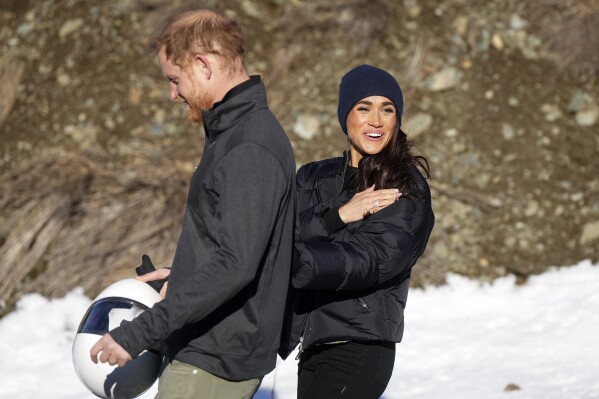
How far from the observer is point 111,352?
2.49m

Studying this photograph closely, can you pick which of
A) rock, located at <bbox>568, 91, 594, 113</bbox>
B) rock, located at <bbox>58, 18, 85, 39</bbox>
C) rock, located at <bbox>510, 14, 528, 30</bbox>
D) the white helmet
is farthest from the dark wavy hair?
rock, located at <bbox>58, 18, 85, 39</bbox>

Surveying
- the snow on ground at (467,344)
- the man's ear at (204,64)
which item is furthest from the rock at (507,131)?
the man's ear at (204,64)

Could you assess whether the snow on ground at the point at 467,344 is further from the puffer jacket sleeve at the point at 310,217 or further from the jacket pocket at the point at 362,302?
the jacket pocket at the point at 362,302

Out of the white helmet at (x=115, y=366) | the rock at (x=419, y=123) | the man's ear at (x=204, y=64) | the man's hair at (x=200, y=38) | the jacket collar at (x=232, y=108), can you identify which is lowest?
the white helmet at (x=115, y=366)

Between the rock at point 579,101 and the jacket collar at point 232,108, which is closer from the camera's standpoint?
the jacket collar at point 232,108

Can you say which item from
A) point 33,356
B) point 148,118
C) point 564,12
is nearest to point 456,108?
point 564,12

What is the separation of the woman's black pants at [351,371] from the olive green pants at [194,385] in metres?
0.54

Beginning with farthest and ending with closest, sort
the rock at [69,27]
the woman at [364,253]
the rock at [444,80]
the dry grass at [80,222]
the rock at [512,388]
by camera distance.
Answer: the rock at [69,27] → the rock at [444,80] → the dry grass at [80,222] → the rock at [512,388] → the woman at [364,253]

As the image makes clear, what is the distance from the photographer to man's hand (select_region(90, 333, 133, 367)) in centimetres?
249

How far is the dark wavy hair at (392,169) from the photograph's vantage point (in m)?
3.21

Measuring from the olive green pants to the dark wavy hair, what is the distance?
896 mm

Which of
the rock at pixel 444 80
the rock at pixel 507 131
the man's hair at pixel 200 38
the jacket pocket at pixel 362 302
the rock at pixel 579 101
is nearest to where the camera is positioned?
the man's hair at pixel 200 38

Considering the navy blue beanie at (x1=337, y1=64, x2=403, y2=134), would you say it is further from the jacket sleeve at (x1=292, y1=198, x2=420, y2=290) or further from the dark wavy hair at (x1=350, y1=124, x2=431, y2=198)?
the jacket sleeve at (x1=292, y1=198, x2=420, y2=290)

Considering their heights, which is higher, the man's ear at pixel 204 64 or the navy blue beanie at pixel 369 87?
the navy blue beanie at pixel 369 87
